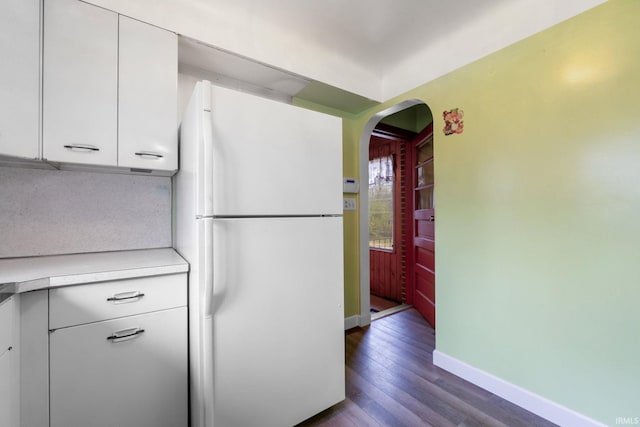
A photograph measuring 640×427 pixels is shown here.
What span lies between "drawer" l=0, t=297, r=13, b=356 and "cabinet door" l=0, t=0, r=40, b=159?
66cm

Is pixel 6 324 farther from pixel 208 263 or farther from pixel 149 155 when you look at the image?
pixel 149 155

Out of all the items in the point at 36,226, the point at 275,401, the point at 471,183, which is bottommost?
the point at 275,401

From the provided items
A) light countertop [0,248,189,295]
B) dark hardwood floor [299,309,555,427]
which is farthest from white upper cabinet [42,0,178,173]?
dark hardwood floor [299,309,555,427]

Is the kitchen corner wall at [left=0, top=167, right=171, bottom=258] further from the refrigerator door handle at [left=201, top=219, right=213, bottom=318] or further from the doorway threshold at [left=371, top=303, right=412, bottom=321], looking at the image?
the doorway threshold at [left=371, top=303, right=412, bottom=321]

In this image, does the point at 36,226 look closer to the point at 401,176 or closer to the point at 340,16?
the point at 340,16

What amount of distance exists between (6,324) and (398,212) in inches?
128

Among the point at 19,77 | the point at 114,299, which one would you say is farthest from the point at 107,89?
the point at 114,299

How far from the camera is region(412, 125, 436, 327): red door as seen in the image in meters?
2.65

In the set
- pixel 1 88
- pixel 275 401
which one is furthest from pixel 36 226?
pixel 275 401

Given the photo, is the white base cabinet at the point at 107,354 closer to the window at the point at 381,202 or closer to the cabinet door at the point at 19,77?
the cabinet door at the point at 19,77

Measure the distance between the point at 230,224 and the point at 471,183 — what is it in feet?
4.96

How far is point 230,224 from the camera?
1.14m

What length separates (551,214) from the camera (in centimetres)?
142

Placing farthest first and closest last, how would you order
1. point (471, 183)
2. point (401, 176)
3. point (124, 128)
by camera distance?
point (401, 176), point (471, 183), point (124, 128)
